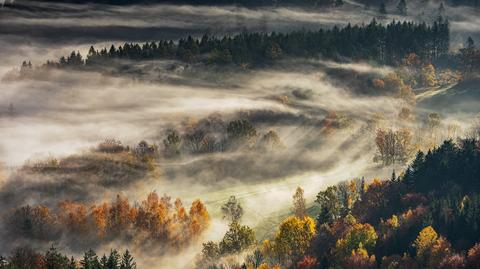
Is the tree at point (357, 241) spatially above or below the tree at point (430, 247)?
below

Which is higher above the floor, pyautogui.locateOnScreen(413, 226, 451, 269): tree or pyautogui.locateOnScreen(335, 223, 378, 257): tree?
pyautogui.locateOnScreen(413, 226, 451, 269): tree

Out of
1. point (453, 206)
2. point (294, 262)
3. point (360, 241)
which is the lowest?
point (294, 262)

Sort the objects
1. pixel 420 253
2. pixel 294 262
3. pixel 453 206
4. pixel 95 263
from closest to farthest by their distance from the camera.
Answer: pixel 95 263
pixel 420 253
pixel 453 206
pixel 294 262

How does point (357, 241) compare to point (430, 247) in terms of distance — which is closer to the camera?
point (430, 247)

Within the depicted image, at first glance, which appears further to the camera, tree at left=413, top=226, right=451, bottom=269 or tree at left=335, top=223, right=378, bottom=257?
tree at left=335, top=223, right=378, bottom=257

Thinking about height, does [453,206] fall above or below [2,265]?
above

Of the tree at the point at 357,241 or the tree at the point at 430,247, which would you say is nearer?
the tree at the point at 430,247

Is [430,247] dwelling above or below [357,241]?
above

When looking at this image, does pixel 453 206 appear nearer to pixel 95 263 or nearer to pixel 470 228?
pixel 470 228

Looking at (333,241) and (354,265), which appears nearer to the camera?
(354,265)

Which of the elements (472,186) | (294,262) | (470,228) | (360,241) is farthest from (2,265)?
(472,186)

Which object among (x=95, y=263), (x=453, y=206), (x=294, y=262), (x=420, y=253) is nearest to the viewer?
(x=95, y=263)
